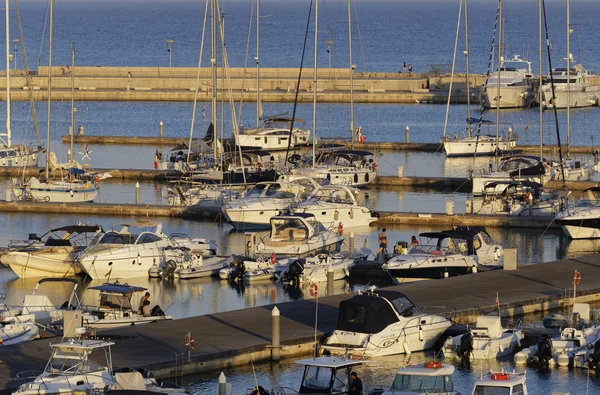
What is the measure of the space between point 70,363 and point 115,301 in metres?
8.82

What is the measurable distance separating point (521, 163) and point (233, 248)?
1658cm

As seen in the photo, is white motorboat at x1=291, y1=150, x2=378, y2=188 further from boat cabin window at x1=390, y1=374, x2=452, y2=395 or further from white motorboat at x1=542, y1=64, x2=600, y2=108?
boat cabin window at x1=390, y1=374, x2=452, y2=395

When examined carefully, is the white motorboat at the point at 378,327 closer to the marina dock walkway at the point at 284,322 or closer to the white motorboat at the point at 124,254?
the marina dock walkway at the point at 284,322

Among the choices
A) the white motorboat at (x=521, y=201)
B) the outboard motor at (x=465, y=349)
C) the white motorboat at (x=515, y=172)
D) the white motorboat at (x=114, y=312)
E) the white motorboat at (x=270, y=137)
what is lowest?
the outboard motor at (x=465, y=349)

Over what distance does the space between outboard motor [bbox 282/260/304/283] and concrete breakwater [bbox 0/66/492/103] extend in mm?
59046

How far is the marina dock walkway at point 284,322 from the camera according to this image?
29703mm

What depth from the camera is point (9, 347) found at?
3050cm

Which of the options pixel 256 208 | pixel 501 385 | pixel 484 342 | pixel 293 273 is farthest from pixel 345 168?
pixel 501 385

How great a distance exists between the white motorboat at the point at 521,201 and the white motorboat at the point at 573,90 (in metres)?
39.4

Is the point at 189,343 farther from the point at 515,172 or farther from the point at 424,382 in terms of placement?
the point at 515,172

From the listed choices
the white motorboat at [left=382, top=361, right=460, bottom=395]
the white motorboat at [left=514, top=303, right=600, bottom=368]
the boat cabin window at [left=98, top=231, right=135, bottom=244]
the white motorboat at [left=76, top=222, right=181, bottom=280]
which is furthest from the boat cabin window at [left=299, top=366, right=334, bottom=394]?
the boat cabin window at [left=98, top=231, right=135, bottom=244]

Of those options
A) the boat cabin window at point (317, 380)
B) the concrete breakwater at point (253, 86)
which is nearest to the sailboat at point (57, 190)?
the boat cabin window at point (317, 380)

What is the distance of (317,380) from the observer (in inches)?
1050

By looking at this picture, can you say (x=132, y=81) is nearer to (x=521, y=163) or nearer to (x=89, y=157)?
(x=89, y=157)
